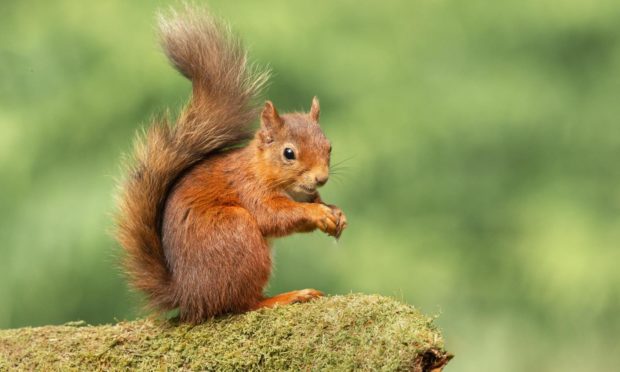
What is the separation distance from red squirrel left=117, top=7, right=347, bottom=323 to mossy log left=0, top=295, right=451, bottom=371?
0.32 ft

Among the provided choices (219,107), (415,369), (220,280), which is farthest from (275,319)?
(219,107)

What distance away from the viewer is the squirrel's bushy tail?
3104 millimetres

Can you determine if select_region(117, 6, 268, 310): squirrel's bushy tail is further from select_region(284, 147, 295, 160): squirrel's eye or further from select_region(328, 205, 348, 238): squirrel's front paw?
select_region(328, 205, 348, 238): squirrel's front paw

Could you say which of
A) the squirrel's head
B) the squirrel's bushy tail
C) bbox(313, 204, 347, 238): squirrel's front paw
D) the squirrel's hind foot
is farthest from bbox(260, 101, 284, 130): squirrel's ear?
the squirrel's hind foot

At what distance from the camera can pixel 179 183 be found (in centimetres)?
312

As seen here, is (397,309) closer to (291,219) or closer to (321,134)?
(291,219)

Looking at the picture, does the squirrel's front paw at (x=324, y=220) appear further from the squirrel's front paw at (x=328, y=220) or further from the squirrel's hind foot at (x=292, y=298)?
the squirrel's hind foot at (x=292, y=298)

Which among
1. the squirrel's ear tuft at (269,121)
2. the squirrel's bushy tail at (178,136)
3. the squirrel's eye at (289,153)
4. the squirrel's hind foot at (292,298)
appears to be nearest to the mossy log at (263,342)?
the squirrel's hind foot at (292,298)

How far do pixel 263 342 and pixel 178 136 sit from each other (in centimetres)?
77

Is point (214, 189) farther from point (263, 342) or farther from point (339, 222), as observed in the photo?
point (263, 342)

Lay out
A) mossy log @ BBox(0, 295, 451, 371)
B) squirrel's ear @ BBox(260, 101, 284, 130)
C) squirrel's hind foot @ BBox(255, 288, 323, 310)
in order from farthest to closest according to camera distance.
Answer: squirrel's ear @ BBox(260, 101, 284, 130) < squirrel's hind foot @ BBox(255, 288, 323, 310) < mossy log @ BBox(0, 295, 451, 371)

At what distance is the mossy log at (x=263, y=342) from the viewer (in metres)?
2.68

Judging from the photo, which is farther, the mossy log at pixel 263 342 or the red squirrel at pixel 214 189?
the red squirrel at pixel 214 189

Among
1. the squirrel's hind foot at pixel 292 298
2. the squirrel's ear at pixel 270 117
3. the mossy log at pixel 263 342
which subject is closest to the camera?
the mossy log at pixel 263 342
